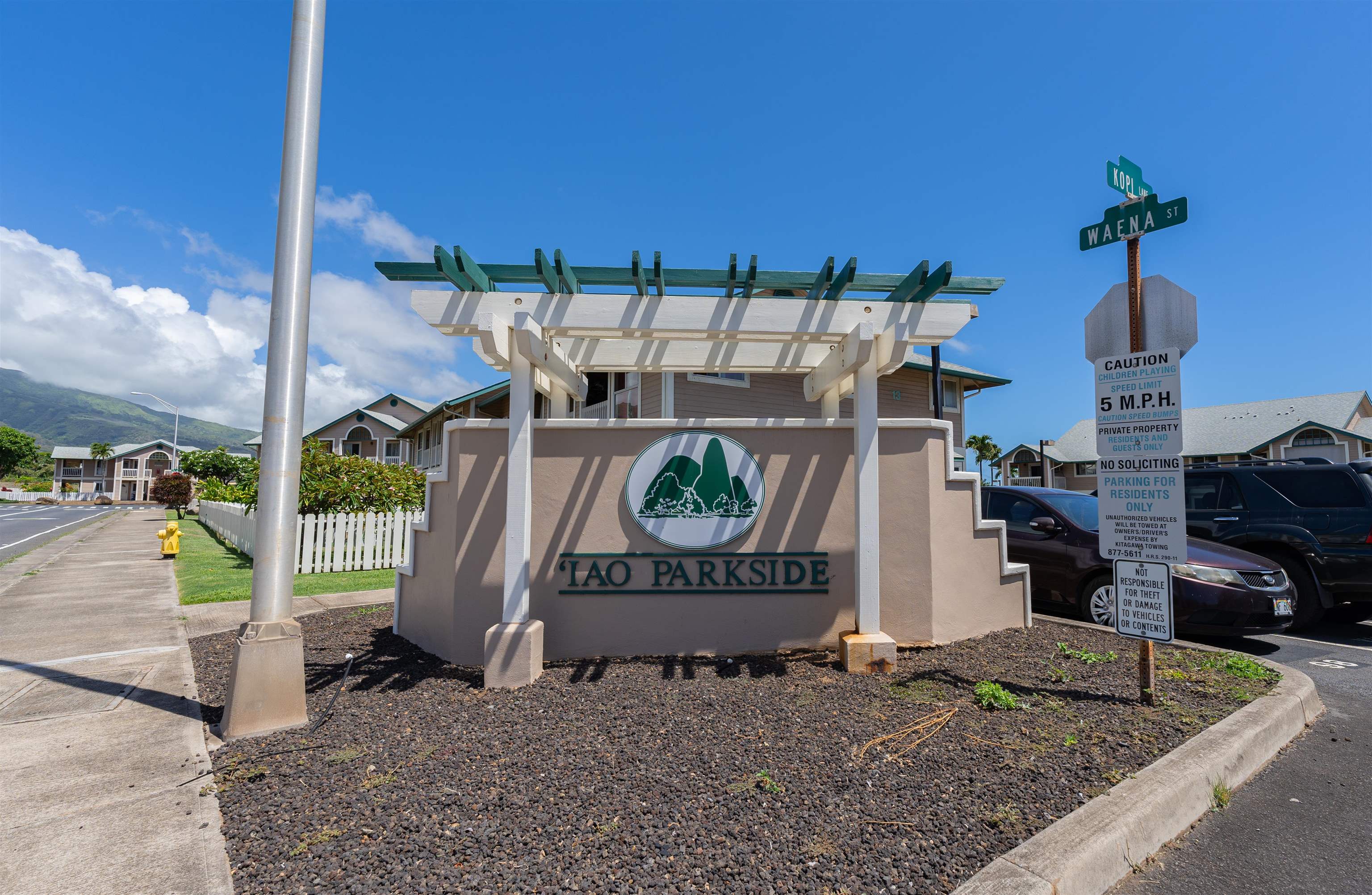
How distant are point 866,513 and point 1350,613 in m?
7.58

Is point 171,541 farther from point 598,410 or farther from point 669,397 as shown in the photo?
point 669,397

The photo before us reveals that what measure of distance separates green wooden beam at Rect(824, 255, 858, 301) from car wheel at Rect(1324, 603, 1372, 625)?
7.80 m

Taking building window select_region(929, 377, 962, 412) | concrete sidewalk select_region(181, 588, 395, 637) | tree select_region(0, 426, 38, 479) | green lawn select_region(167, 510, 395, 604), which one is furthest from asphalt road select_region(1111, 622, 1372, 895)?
tree select_region(0, 426, 38, 479)

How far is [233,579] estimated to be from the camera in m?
11.5

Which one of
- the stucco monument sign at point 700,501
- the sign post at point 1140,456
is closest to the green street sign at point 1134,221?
the sign post at point 1140,456

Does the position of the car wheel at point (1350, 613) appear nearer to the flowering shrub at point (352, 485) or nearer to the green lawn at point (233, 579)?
the green lawn at point (233, 579)

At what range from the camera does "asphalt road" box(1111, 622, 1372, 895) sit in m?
2.72

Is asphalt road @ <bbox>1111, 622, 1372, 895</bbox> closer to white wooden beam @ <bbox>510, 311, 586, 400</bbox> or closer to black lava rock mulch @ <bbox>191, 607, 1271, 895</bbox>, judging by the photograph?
black lava rock mulch @ <bbox>191, 607, 1271, 895</bbox>

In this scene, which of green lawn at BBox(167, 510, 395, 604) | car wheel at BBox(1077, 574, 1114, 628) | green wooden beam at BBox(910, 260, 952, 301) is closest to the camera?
→ green wooden beam at BBox(910, 260, 952, 301)

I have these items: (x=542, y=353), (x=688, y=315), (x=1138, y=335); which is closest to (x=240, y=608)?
(x=542, y=353)

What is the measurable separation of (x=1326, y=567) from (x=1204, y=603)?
2.19 m

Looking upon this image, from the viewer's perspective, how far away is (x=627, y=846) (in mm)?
2701

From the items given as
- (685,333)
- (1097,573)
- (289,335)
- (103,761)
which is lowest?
(103,761)

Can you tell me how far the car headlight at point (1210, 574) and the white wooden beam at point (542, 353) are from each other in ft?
19.7
